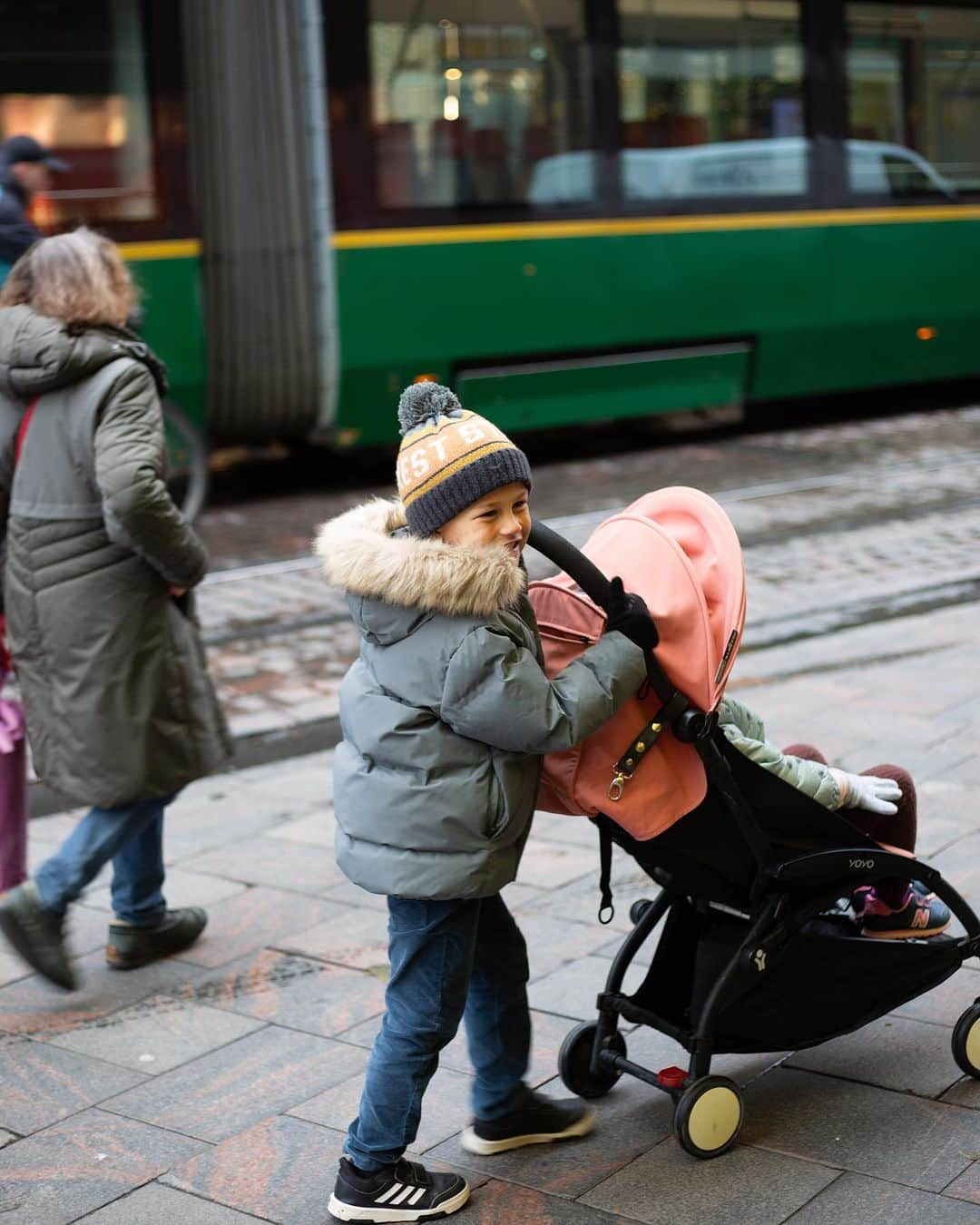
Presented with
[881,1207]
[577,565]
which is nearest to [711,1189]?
[881,1207]

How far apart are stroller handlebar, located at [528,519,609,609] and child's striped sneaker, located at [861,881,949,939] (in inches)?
39.0

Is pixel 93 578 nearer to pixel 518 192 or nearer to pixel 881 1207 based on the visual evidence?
pixel 881 1207

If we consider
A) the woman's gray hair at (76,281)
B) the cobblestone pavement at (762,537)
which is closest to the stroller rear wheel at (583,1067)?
the woman's gray hair at (76,281)

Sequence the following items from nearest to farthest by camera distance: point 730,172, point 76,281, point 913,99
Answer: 1. point 76,281
2. point 730,172
3. point 913,99

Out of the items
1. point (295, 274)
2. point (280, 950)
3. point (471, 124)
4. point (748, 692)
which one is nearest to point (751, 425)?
point (471, 124)

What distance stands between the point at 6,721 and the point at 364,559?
1.85 metres

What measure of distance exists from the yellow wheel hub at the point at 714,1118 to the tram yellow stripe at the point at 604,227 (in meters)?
8.03

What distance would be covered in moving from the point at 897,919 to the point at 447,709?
117cm

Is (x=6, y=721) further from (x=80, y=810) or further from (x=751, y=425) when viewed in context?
(x=751, y=425)

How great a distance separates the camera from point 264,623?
820cm

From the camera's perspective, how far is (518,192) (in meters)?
11.7

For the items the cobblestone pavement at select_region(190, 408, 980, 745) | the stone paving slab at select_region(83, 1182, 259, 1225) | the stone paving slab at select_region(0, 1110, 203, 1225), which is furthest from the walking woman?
the cobblestone pavement at select_region(190, 408, 980, 745)

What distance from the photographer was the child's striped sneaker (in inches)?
139

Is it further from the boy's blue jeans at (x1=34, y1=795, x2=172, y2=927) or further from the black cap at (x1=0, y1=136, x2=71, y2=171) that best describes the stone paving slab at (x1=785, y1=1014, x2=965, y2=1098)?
the black cap at (x1=0, y1=136, x2=71, y2=171)
